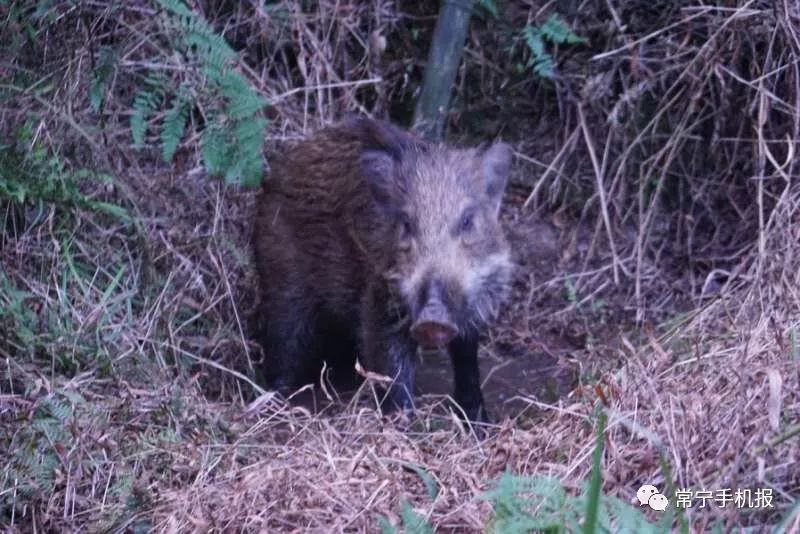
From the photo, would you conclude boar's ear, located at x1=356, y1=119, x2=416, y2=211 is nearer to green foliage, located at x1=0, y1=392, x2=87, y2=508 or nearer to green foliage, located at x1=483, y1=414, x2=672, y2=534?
green foliage, located at x1=0, y1=392, x2=87, y2=508

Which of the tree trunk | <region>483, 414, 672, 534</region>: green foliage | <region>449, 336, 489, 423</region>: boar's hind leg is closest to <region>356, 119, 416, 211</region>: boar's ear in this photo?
<region>449, 336, 489, 423</region>: boar's hind leg

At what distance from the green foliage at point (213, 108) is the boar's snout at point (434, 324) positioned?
99 centimetres

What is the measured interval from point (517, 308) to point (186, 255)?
5.51 feet

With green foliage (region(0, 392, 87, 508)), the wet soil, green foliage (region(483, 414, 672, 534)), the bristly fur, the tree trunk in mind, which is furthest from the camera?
the tree trunk

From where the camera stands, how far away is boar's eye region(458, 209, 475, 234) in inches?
216

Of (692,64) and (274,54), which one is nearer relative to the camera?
(692,64)

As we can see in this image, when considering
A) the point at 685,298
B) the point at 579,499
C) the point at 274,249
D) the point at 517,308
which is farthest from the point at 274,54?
the point at 579,499

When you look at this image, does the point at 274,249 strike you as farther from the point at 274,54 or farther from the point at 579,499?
the point at 579,499

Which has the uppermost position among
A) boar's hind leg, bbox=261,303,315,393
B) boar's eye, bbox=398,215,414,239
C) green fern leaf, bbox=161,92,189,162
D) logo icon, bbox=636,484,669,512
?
green fern leaf, bbox=161,92,189,162

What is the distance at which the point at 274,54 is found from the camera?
6980mm

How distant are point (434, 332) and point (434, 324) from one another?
0.04 metres

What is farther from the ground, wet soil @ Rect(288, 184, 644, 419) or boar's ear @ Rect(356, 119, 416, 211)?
boar's ear @ Rect(356, 119, 416, 211)

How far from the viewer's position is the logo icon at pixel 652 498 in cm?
376

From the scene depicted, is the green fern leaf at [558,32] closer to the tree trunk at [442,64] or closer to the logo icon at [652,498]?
the tree trunk at [442,64]
